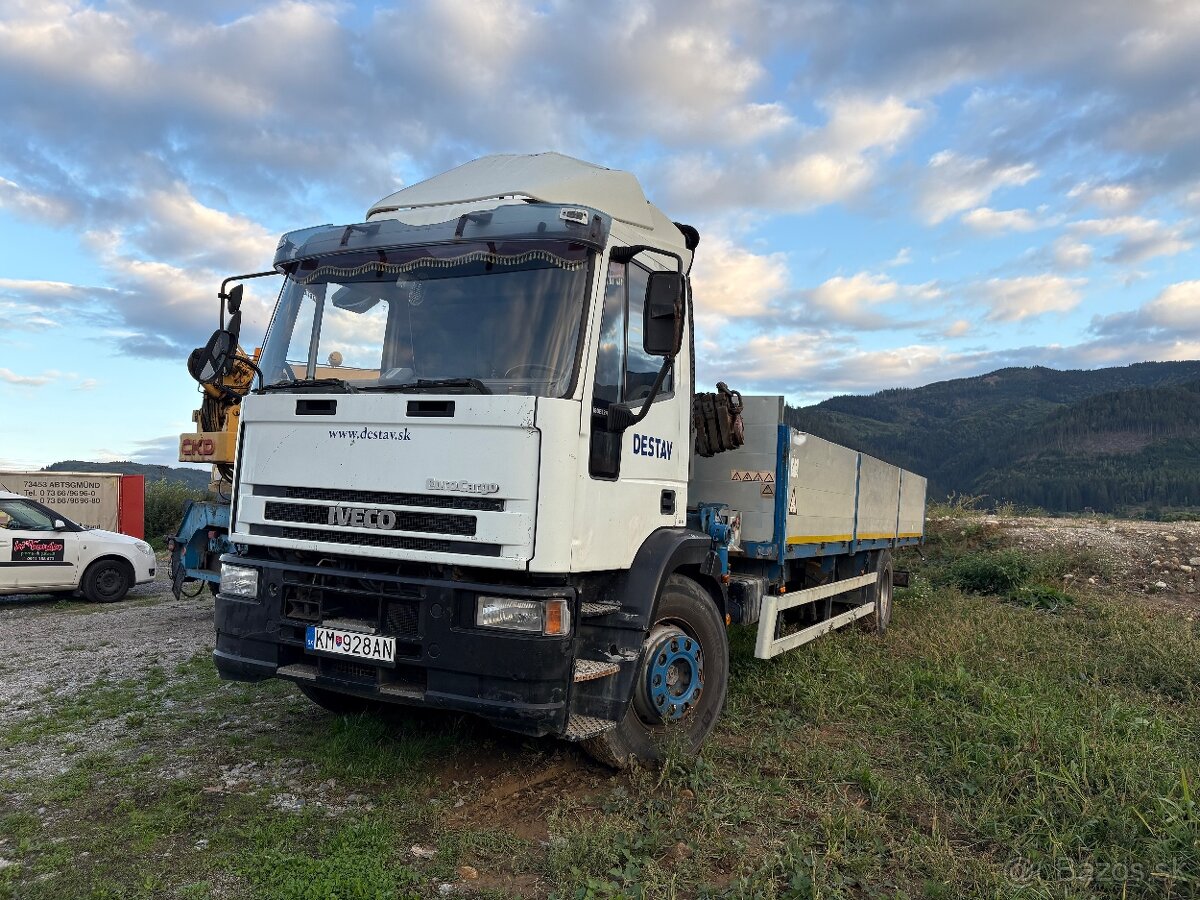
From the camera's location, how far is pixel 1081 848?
366 centimetres

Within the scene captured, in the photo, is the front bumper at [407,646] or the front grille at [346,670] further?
the front grille at [346,670]

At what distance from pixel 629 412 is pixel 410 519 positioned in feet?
3.92

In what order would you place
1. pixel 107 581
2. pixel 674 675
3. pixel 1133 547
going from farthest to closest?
pixel 1133 547 < pixel 107 581 < pixel 674 675

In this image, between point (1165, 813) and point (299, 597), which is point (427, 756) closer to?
point (299, 597)

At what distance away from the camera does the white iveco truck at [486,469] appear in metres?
3.69

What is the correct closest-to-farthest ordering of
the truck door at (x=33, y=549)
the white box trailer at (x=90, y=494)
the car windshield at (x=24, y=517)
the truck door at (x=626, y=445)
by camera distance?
the truck door at (x=626, y=445) → the truck door at (x=33, y=549) → the car windshield at (x=24, y=517) → the white box trailer at (x=90, y=494)

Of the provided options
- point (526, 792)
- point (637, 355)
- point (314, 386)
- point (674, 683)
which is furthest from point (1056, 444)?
point (314, 386)

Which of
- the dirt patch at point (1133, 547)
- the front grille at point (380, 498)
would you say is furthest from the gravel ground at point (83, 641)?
the dirt patch at point (1133, 547)

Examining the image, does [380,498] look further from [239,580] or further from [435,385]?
[239,580]

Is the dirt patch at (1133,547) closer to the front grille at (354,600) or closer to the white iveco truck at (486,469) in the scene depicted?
the white iveco truck at (486,469)

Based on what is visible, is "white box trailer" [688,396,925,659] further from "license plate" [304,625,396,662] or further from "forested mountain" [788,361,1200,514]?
"forested mountain" [788,361,1200,514]

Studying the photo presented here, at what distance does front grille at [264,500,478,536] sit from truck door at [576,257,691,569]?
0.55 metres

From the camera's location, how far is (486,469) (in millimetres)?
3715

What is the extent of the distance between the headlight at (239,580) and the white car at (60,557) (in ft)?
28.4
